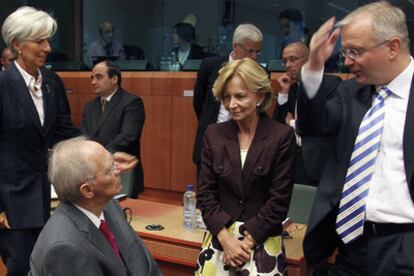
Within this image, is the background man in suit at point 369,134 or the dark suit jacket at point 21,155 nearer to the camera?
the background man in suit at point 369,134

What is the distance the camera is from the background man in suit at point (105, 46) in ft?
19.7

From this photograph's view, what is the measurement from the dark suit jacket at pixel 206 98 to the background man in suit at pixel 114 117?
44 cm

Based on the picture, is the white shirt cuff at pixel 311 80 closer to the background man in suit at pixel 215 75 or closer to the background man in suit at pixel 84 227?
the background man in suit at pixel 84 227

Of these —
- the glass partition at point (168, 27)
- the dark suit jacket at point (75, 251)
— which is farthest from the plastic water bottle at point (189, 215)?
the glass partition at point (168, 27)

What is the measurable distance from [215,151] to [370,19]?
2.99 ft

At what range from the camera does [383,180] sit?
5.52 ft

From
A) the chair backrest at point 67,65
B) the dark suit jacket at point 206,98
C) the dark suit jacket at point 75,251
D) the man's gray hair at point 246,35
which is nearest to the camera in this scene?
the dark suit jacket at point 75,251

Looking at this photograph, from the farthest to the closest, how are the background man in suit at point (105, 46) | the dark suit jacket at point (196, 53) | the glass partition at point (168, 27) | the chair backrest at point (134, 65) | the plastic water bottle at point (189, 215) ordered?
the background man in suit at point (105, 46)
the chair backrest at point (134, 65)
the dark suit jacket at point (196, 53)
the glass partition at point (168, 27)
the plastic water bottle at point (189, 215)

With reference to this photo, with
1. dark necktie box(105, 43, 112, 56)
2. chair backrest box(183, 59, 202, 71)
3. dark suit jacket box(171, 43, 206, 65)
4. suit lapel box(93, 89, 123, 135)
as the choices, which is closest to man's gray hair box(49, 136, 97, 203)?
suit lapel box(93, 89, 123, 135)

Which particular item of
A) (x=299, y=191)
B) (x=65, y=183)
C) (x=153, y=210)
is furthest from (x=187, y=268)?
(x=65, y=183)

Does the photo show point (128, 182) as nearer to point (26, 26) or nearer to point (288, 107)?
point (288, 107)

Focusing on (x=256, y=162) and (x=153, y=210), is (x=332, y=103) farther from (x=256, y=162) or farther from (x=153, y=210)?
(x=153, y=210)

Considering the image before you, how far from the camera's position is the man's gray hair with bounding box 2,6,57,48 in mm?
2299

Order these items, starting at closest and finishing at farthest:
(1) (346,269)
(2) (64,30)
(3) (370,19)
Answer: (3) (370,19) < (1) (346,269) < (2) (64,30)
